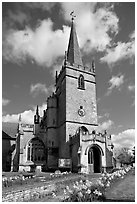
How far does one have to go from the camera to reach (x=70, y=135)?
31.7m

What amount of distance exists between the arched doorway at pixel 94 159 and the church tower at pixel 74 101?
4.27 metres

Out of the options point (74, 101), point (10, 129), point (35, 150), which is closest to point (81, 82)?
point (74, 101)

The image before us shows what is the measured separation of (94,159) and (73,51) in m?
23.4

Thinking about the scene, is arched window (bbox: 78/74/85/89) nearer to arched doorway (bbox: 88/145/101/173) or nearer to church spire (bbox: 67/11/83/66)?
church spire (bbox: 67/11/83/66)

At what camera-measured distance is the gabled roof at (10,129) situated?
42.3 metres

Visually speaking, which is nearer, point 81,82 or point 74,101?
point 74,101

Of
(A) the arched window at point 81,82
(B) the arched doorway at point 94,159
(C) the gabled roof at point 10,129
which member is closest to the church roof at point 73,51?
(A) the arched window at point 81,82

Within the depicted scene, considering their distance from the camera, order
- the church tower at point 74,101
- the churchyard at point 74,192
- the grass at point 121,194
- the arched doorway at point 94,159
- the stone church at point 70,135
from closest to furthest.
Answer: the churchyard at point 74,192
the grass at point 121,194
the arched doorway at point 94,159
the stone church at point 70,135
the church tower at point 74,101

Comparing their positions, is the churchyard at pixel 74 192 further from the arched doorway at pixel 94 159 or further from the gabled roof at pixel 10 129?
the gabled roof at pixel 10 129

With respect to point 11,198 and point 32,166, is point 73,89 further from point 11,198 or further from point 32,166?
point 11,198

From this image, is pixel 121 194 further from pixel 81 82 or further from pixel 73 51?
pixel 73 51

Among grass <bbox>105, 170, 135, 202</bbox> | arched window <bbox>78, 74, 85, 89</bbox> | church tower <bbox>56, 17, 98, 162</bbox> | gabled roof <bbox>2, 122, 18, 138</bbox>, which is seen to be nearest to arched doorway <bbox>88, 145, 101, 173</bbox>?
church tower <bbox>56, 17, 98, 162</bbox>

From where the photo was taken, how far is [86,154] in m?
27.2

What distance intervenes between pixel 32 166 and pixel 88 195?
965 inches
